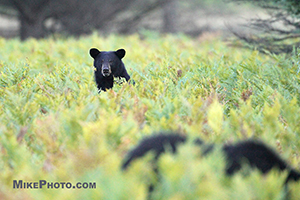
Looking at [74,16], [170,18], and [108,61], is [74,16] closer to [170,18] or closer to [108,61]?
[170,18]

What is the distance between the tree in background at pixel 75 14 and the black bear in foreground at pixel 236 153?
14.4m

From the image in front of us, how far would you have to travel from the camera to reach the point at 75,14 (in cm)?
1627

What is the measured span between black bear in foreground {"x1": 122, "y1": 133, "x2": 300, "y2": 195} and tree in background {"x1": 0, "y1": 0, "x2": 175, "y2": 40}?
47.1 feet

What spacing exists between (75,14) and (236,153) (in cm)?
1532

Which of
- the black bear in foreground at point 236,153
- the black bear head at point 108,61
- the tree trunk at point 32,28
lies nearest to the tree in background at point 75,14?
the tree trunk at point 32,28

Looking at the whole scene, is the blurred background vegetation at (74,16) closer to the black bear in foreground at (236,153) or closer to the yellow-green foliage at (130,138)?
the yellow-green foliage at (130,138)

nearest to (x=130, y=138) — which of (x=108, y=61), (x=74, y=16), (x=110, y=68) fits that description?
(x=110, y=68)

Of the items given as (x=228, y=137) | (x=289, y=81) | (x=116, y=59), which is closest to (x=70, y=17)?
(x=116, y=59)

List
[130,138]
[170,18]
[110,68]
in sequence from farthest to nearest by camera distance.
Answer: [170,18]
[110,68]
[130,138]

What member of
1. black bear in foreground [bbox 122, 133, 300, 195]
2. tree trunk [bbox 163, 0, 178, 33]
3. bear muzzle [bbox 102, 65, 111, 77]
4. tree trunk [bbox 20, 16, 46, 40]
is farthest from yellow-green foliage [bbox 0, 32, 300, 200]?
tree trunk [bbox 163, 0, 178, 33]

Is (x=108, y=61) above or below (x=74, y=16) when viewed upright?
below

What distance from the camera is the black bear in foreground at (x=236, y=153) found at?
1.97 m

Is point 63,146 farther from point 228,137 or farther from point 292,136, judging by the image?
point 292,136

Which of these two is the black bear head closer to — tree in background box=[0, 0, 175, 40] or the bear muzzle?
the bear muzzle
